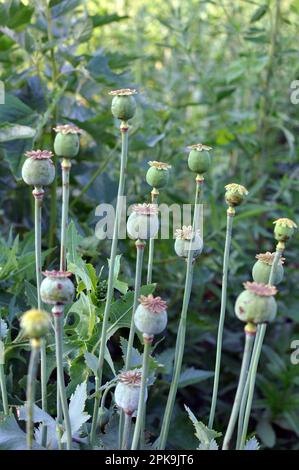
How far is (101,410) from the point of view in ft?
2.37

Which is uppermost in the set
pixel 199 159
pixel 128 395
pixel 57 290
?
pixel 199 159

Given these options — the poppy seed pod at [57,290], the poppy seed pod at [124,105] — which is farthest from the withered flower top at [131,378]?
the poppy seed pod at [124,105]

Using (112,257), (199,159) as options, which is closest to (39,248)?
(112,257)

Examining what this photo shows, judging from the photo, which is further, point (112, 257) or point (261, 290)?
point (112, 257)

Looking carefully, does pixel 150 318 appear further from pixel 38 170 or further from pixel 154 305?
pixel 38 170

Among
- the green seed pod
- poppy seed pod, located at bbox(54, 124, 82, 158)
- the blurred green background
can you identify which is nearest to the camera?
the green seed pod

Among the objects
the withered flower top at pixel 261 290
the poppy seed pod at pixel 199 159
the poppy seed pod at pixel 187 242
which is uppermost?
the poppy seed pod at pixel 199 159

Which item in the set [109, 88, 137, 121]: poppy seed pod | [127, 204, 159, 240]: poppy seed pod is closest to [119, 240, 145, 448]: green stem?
[127, 204, 159, 240]: poppy seed pod

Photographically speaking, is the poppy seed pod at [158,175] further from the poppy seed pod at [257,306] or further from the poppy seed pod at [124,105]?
the poppy seed pod at [257,306]

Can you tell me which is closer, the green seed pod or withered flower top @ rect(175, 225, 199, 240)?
the green seed pod

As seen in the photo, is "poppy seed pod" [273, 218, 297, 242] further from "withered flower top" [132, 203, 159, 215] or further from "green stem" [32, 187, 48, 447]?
"green stem" [32, 187, 48, 447]

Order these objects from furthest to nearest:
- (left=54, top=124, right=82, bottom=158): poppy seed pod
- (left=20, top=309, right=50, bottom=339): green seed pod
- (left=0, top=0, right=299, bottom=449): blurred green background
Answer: (left=0, top=0, right=299, bottom=449): blurred green background, (left=54, top=124, right=82, bottom=158): poppy seed pod, (left=20, top=309, right=50, bottom=339): green seed pod
